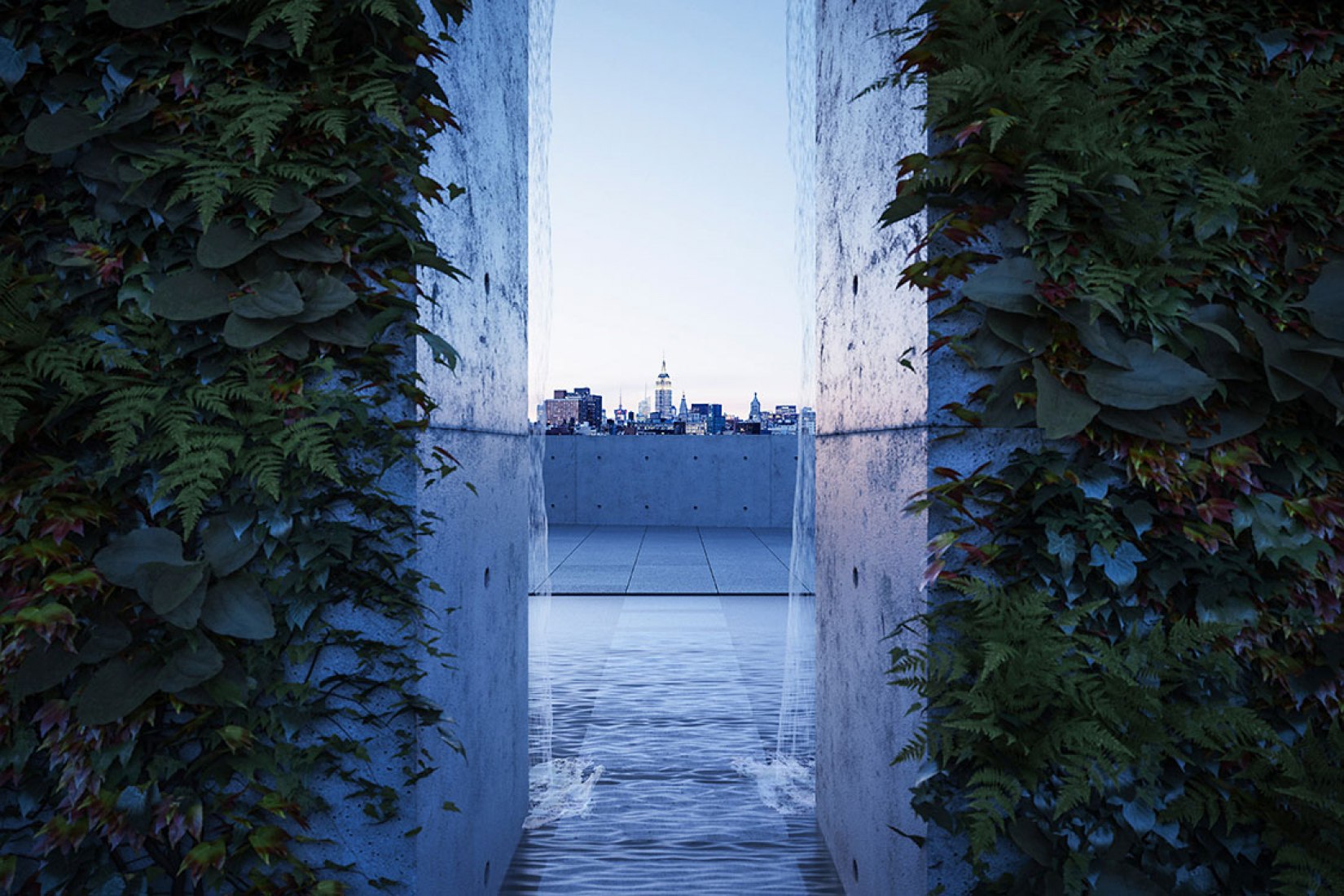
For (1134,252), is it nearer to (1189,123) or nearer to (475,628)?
(1189,123)

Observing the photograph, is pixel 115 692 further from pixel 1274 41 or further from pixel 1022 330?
pixel 1274 41

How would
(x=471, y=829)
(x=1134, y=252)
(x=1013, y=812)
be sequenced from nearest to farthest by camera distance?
(x=1013, y=812) < (x=1134, y=252) < (x=471, y=829)

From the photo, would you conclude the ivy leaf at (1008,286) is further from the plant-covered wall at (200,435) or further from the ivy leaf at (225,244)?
the ivy leaf at (225,244)

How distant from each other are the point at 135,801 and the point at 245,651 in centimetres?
42

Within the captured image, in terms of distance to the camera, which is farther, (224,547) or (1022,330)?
(1022,330)

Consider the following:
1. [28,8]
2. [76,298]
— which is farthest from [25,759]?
[28,8]

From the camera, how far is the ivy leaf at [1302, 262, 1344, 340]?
2281 mm

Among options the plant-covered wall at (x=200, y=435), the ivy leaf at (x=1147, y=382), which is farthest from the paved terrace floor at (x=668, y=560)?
the ivy leaf at (x=1147, y=382)

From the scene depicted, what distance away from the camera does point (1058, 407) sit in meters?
2.20

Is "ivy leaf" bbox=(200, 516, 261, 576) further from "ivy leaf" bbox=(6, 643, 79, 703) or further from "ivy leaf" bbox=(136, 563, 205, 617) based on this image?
"ivy leaf" bbox=(6, 643, 79, 703)

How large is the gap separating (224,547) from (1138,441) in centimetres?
228

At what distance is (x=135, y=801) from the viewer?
6.86ft

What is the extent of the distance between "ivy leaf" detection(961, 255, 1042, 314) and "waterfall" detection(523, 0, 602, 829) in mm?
2413

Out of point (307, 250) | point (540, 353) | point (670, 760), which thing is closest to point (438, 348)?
point (307, 250)
